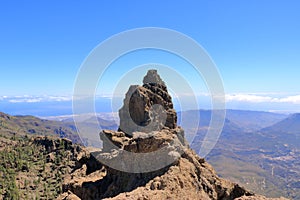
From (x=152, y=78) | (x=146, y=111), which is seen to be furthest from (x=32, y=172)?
(x=146, y=111)

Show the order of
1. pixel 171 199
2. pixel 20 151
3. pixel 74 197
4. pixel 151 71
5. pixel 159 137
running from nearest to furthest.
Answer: pixel 171 199, pixel 74 197, pixel 159 137, pixel 151 71, pixel 20 151

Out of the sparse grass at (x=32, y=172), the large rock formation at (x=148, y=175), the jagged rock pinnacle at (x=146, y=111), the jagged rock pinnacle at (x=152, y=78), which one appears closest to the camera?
the large rock formation at (x=148, y=175)

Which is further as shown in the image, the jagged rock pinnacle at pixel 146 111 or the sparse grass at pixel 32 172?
the sparse grass at pixel 32 172

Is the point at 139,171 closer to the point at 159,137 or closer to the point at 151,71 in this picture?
the point at 159,137

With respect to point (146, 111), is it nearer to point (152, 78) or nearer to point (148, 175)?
point (152, 78)

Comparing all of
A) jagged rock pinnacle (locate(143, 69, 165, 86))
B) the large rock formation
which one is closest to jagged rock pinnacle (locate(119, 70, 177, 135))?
the large rock formation

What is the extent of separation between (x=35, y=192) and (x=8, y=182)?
8.63 meters

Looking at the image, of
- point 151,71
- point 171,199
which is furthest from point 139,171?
point 151,71

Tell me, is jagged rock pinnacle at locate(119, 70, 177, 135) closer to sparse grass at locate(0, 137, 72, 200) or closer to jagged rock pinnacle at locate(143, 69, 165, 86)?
jagged rock pinnacle at locate(143, 69, 165, 86)

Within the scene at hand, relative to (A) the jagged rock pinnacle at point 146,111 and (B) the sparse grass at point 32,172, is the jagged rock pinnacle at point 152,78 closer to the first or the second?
(A) the jagged rock pinnacle at point 146,111

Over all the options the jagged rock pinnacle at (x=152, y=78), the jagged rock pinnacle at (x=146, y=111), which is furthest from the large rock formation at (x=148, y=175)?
the jagged rock pinnacle at (x=152, y=78)

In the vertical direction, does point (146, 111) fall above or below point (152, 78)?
below

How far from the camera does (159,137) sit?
32938mm

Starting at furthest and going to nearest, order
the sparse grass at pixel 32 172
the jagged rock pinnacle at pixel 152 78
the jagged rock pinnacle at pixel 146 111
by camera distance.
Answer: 1. the sparse grass at pixel 32 172
2. the jagged rock pinnacle at pixel 152 78
3. the jagged rock pinnacle at pixel 146 111
